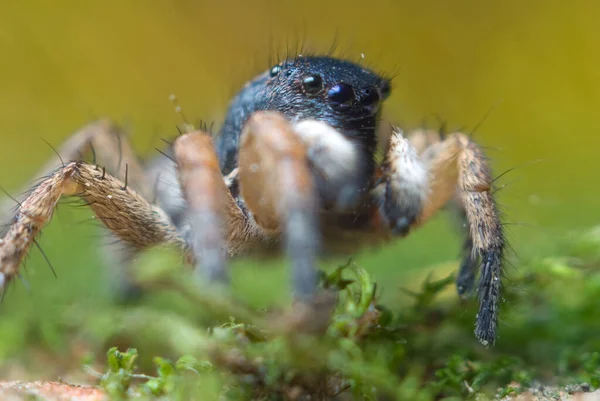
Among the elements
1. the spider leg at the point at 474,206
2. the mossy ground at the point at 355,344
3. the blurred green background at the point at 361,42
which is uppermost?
the blurred green background at the point at 361,42

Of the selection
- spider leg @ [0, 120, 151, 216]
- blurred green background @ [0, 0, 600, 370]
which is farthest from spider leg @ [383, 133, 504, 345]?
blurred green background @ [0, 0, 600, 370]

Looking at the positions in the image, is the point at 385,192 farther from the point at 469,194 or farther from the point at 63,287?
the point at 63,287

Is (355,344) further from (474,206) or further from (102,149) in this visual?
(102,149)

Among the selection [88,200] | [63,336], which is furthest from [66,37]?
[88,200]

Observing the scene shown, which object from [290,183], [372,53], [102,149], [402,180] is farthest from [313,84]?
[372,53]

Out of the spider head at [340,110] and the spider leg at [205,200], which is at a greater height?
the spider head at [340,110]

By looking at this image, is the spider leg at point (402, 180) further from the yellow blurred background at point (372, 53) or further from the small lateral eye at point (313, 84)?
the yellow blurred background at point (372, 53)

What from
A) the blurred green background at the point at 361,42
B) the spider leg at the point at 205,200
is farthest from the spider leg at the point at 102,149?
the blurred green background at the point at 361,42

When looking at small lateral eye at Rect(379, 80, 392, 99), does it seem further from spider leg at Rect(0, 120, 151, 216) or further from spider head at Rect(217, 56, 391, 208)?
spider leg at Rect(0, 120, 151, 216)
